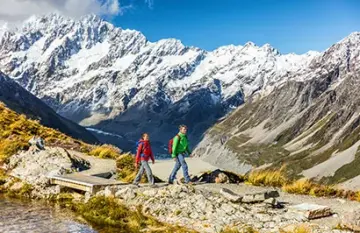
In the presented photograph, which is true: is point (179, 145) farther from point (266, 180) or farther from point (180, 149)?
point (266, 180)

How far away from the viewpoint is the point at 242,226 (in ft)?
61.9

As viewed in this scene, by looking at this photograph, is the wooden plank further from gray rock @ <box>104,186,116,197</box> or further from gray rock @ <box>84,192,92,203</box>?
gray rock @ <box>104,186,116,197</box>

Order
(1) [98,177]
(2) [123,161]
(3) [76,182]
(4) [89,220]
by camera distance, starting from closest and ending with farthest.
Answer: (4) [89,220], (3) [76,182], (1) [98,177], (2) [123,161]

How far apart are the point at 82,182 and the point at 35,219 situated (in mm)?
5075

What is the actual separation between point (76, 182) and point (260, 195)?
9734 millimetres

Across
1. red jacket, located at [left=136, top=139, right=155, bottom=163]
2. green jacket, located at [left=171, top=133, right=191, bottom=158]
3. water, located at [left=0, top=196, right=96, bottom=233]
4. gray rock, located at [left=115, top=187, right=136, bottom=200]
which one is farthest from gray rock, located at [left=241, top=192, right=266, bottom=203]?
red jacket, located at [left=136, top=139, right=155, bottom=163]

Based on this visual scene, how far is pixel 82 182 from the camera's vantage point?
1007 inches

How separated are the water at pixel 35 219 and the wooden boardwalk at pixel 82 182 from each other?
7.11 ft

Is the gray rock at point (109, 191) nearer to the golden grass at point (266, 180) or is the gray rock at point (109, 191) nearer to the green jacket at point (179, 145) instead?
the green jacket at point (179, 145)

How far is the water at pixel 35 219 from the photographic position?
19008 mm

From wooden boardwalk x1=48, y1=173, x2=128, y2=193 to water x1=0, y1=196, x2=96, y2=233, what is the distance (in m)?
2.17

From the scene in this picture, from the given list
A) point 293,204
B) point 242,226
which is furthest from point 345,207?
point 242,226

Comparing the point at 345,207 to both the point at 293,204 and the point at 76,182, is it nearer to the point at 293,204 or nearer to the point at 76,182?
the point at 293,204

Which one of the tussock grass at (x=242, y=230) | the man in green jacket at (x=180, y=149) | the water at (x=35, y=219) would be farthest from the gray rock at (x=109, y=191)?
the tussock grass at (x=242, y=230)
